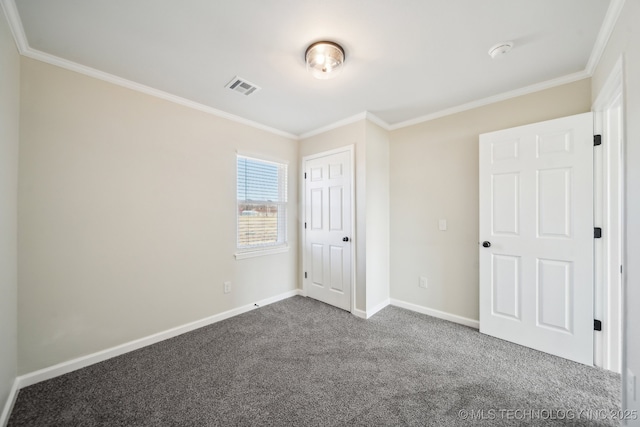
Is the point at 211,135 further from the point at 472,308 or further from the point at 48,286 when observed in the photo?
the point at 472,308

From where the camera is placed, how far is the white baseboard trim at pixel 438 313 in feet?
8.67

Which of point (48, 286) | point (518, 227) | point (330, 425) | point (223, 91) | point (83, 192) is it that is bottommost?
point (330, 425)

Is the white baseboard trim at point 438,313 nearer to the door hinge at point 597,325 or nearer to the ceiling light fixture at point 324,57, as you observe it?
the door hinge at point 597,325

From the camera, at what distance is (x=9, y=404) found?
1529 millimetres

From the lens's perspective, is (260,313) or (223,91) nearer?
(223,91)

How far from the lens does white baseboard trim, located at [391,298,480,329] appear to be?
264cm

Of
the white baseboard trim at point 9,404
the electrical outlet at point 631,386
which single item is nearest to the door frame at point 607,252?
the electrical outlet at point 631,386

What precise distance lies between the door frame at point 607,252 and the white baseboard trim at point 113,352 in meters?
3.38

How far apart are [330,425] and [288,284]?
2256 mm

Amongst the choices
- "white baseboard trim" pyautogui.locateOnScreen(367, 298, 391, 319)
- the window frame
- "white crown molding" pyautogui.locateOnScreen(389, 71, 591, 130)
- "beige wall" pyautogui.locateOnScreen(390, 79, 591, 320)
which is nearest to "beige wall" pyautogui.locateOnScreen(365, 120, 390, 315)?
"white baseboard trim" pyautogui.locateOnScreen(367, 298, 391, 319)

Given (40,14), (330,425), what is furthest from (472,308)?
(40,14)

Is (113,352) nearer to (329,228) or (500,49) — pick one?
(329,228)

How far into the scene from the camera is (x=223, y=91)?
7.86 feet

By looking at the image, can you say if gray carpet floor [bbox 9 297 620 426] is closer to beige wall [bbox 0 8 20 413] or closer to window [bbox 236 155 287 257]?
beige wall [bbox 0 8 20 413]
